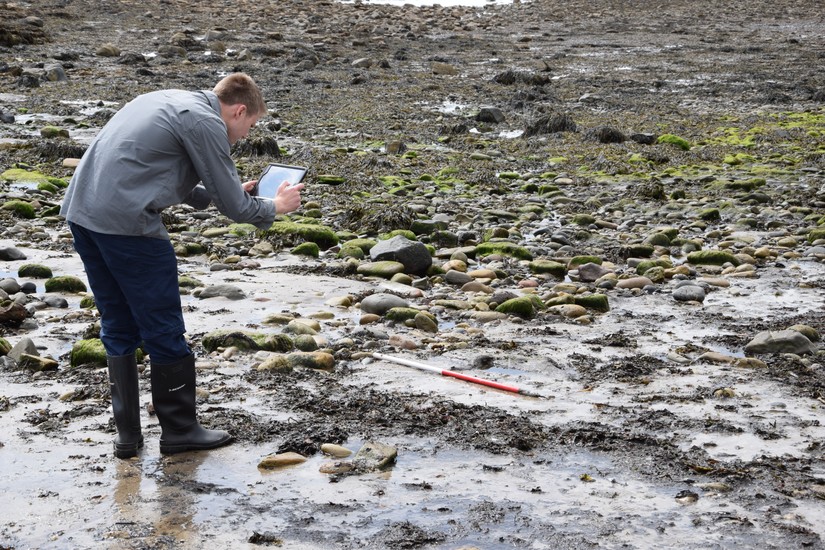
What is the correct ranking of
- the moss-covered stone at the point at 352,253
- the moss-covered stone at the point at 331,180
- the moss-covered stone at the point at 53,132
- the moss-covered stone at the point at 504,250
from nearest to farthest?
the moss-covered stone at the point at 352,253 < the moss-covered stone at the point at 504,250 < the moss-covered stone at the point at 331,180 < the moss-covered stone at the point at 53,132

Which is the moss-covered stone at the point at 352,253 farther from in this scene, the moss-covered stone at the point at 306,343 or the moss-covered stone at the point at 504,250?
the moss-covered stone at the point at 306,343

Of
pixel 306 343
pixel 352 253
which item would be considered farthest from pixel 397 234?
pixel 306 343

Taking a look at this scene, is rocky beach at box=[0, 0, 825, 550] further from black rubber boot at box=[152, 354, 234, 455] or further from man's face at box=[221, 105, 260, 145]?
man's face at box=[221, 105, 260, 145]

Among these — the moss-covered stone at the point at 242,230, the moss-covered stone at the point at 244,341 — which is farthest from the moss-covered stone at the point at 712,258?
the moss-covered stone at the point at 244,341

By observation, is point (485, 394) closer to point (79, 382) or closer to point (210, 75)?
point (79, 382)

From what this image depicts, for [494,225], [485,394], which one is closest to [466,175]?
[494,225]

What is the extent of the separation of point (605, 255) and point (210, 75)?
1462 centimetres

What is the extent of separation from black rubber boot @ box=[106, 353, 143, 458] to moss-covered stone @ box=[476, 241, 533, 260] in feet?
16.1

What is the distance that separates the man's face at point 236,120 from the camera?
4500 millimetres

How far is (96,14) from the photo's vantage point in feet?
103

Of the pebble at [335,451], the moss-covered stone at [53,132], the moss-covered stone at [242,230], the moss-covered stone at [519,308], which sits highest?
the pebble at [335,451]

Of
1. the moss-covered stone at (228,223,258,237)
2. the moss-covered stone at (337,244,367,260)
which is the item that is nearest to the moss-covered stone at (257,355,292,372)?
the moss-covered stone at (337,244,367,260)

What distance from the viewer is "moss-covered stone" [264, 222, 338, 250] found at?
9438mm

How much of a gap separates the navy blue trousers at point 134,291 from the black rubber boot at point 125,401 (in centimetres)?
5
